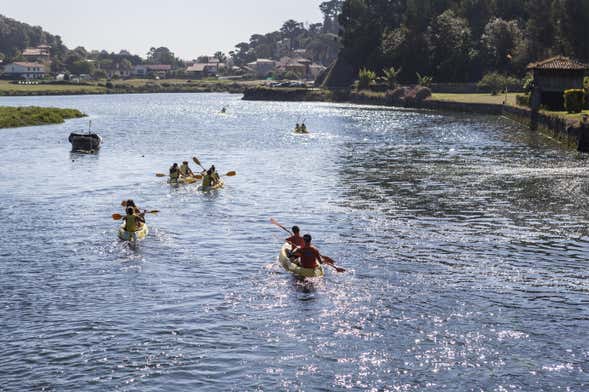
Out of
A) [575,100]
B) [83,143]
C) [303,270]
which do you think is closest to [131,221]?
[303,270]

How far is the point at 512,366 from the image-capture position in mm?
22453

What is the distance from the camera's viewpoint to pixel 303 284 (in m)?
30.4

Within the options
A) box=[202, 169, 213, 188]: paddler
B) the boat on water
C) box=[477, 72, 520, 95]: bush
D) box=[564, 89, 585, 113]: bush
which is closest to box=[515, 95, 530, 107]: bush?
box=[564, 89, 585, 113]: bush

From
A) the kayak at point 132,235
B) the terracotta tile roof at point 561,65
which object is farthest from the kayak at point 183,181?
the terracotta tile roof at point 561,65

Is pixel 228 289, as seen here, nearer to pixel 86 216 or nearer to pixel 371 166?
pixel 86 216

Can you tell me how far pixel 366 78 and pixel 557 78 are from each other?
102 m

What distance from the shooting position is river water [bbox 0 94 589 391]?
22.3m

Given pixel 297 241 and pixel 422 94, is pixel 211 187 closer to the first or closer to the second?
pixel 297 241

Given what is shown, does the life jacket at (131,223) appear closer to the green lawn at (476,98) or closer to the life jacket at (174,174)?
the life jacket at (174,174)

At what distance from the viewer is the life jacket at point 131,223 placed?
36.9m

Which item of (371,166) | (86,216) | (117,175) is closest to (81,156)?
(117,175)

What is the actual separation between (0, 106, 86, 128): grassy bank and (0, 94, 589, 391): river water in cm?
5286

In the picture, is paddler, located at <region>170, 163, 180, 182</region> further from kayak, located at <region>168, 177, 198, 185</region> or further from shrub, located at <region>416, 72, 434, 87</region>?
shrub, located at <region>416, 72, 434, 87</region>

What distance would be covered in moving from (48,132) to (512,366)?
9176cm
